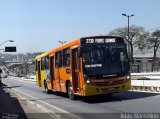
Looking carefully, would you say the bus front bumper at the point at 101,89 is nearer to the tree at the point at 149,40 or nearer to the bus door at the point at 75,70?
the bus door at the point at 75,70

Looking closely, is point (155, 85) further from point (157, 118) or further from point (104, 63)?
point (157, 118)

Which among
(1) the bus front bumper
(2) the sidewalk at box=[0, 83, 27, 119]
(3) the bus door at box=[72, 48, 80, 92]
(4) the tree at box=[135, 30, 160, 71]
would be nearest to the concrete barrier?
(1) the bus front bumper

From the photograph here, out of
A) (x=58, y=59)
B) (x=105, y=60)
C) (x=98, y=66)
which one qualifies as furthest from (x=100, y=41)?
(x=58, y=59)

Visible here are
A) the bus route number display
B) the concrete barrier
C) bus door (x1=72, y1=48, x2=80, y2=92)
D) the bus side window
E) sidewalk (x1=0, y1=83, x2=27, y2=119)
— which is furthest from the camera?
the concrete barrier

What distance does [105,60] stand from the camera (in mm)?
19594

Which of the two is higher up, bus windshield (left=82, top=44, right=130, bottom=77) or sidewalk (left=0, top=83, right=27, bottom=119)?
bus windshield (left=82, top=44, right=130, bottom=77)

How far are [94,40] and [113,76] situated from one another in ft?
6.40

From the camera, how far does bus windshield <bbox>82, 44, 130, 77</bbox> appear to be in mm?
19375

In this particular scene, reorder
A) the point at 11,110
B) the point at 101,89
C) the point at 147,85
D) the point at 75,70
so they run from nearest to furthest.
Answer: the point at 11,110 < the point at 101,89 < the point at 75,70 < the point at 147,85

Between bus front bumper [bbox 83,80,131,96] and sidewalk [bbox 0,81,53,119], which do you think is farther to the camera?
bus front bumper [bbox 83,80,131,96]

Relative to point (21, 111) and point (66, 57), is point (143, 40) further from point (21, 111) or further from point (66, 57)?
point (21, 111)

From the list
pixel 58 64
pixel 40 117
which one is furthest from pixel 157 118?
pixel 58 64

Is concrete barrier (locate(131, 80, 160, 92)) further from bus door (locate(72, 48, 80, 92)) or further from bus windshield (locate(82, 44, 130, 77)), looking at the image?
bus door (locate(72, 48, 80, 92))

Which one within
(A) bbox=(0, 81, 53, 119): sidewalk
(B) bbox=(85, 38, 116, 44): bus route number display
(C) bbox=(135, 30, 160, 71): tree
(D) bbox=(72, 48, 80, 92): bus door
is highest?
(C) bbox=(135, 30, 160, 71): tree
